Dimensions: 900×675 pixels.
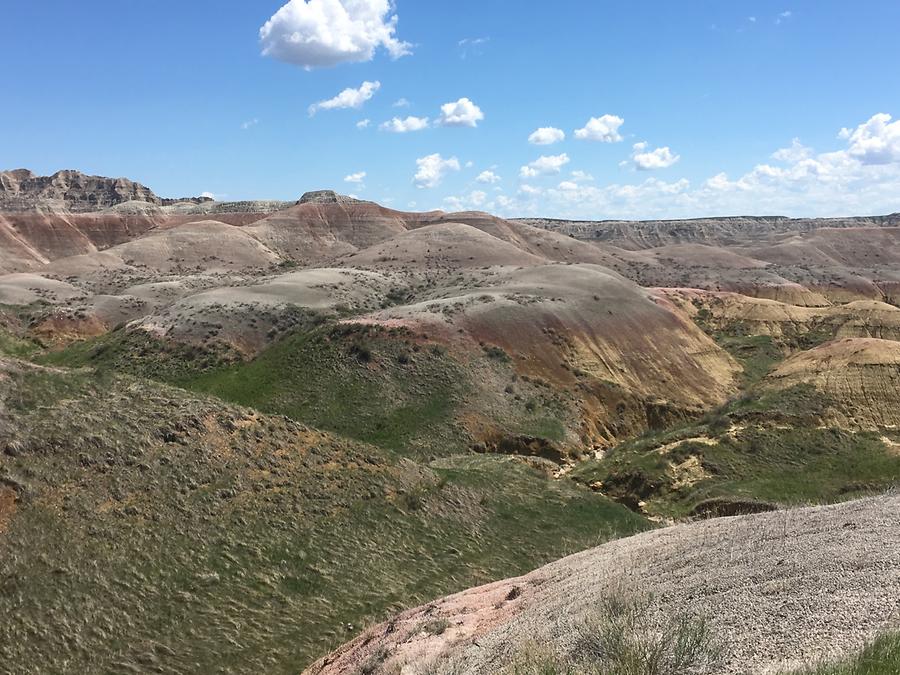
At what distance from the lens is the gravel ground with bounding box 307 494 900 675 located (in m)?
8.09

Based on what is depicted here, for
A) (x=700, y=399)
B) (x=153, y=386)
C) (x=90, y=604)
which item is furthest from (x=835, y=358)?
(x=90, y=604)

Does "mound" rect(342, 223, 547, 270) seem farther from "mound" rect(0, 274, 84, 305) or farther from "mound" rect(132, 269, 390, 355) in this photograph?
"mound" rect(0, 274, 84, 305)

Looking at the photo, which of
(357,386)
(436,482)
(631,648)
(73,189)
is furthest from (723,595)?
(73,189)

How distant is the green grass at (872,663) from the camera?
627cm

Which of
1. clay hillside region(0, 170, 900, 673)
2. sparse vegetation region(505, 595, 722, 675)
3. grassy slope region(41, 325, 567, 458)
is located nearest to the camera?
sparse vegetation region(505, 595, 722, 675)

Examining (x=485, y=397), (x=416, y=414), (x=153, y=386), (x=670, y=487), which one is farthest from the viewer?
(x=485, y=397)

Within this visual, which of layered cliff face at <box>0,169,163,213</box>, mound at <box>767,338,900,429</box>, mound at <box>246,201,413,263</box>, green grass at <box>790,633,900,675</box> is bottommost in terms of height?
mound at <box>767,338,900,429</box>

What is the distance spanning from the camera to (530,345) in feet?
156

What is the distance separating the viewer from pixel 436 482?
2498 centimetres

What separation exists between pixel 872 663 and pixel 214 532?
16.0m

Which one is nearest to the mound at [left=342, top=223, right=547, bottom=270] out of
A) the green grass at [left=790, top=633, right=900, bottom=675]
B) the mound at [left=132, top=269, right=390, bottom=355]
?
the mound at [left=132, top=269, right=390, bottom=355]

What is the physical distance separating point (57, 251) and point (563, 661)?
14707cm

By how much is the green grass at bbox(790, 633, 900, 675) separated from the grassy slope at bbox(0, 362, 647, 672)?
38.3 ft

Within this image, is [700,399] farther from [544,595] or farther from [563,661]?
[563,661]
